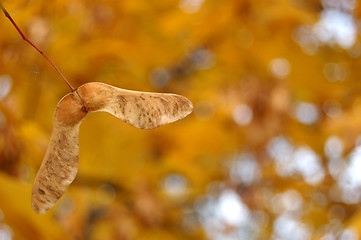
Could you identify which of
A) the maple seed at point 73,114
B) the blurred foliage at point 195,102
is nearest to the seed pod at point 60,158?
the maple seed at point 73,114

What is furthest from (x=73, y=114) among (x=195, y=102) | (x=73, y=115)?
(x=195, y=102)

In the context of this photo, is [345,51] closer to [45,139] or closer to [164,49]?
[164,49]

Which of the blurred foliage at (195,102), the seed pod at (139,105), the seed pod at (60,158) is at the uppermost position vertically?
the blurred foliage at (195,102)

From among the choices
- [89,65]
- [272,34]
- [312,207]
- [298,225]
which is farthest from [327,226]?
[89,65]

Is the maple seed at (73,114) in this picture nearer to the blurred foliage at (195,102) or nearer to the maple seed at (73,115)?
the maple seed at (73,115)

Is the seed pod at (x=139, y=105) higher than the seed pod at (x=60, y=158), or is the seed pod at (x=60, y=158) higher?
the seed pod at (x=139, y=105)

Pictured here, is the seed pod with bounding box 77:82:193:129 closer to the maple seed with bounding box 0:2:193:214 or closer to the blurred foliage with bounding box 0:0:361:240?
the maple seed with bounding box 0:2:193:214
